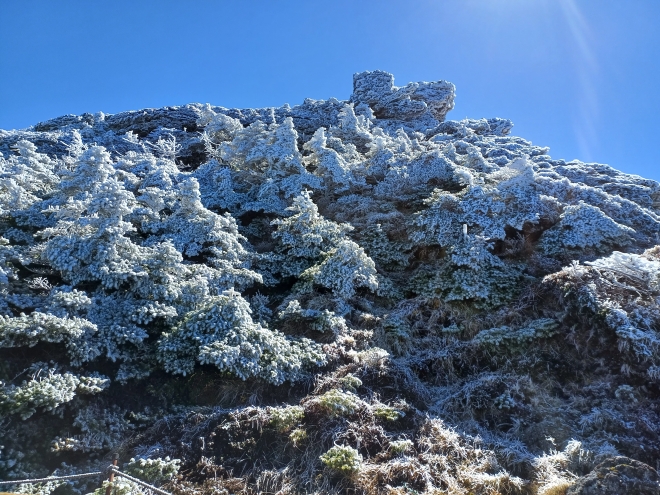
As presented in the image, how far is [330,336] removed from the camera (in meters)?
6.52

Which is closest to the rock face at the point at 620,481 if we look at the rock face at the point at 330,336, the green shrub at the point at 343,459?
the rock face at the point at 330,336

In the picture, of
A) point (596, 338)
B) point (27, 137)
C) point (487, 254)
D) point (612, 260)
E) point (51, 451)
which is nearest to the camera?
point (51, 451)

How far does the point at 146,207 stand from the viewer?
845 centimetres

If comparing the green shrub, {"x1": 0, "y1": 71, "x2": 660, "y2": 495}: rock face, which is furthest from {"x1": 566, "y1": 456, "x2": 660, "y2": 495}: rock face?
the green shrub

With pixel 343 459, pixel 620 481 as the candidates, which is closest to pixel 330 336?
pixel 343 459

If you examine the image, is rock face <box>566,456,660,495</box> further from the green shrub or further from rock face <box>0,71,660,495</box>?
the green shrub

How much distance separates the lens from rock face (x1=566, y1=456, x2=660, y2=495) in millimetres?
3625

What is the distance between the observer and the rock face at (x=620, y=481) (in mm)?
3625

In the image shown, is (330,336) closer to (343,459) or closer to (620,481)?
(343,459)

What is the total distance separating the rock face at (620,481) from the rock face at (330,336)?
0.11ft

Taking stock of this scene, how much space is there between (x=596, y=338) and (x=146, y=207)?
27.2ft

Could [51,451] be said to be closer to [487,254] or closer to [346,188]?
[487,254]

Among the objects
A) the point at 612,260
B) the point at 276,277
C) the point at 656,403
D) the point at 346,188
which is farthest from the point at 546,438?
the point at 346,188

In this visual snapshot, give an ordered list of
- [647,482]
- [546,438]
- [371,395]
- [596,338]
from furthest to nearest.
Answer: [596,338] < [371,395] < [546,438] < [647,482]
